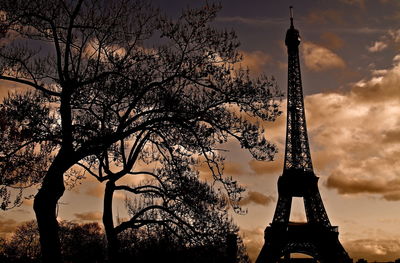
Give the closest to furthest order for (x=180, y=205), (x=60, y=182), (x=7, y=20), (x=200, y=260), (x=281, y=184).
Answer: (x=60, y=182), (x=7, y=20), (x=200, y=260), (x=180, y=205), (x=281, y=184)

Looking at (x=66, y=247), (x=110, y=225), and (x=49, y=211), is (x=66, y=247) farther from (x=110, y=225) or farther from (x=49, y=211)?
(x=49, y=211)

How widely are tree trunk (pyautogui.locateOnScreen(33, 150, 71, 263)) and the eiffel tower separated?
139 ft

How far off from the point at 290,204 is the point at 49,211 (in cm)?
4727

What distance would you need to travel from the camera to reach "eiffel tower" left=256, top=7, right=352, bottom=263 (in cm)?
5400

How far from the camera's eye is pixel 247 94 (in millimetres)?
13945

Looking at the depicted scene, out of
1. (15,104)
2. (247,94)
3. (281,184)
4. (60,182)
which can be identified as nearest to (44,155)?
(15,104)

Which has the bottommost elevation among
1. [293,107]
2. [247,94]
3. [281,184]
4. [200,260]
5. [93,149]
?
[200,260]

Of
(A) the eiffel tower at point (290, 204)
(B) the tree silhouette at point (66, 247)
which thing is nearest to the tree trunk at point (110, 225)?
(B) the tree silhouette at point (66, 247)

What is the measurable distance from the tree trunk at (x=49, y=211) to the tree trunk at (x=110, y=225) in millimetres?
3449

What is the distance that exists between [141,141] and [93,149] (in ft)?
9.09

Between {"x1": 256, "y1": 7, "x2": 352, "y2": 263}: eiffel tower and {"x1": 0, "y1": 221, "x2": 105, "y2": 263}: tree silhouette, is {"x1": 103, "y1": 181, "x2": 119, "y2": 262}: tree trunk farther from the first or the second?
{"x1": 256, "y1": 7, "x2": 352, "y2": 263}: eiffel tower

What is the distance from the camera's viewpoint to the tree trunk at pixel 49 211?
13188 millimetres

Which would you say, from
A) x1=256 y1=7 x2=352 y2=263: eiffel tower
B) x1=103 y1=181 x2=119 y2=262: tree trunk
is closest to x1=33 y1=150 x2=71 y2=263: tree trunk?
x1=103 y1=181 x2=119 y2=262: tree trunk

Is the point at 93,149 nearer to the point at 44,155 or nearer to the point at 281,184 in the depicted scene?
the point at 44,155
